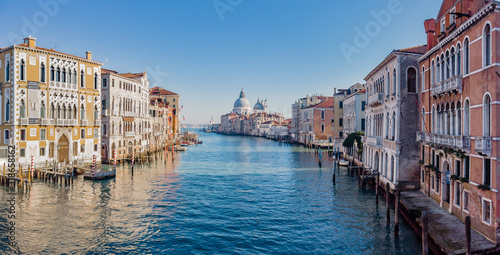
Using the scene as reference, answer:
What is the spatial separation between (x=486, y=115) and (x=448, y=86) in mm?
3053

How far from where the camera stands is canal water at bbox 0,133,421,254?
12.5m

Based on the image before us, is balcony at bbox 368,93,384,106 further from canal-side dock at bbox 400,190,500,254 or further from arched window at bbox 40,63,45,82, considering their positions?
arched window at bbox 40,63,45,82

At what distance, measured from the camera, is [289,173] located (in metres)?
31.1

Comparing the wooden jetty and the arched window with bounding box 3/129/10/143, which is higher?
the arched window with bounding box 3/129/10/143

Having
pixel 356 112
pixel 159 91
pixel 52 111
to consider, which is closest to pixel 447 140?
pixel 356 112

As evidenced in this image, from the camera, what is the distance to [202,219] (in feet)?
52.7

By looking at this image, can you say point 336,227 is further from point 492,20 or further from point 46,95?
point 46,95

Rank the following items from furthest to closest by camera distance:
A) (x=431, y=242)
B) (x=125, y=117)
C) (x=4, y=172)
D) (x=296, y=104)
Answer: (x=296, y=104) < (x=125, y=117) < (x=4, y=172) < (x=431, y=242)

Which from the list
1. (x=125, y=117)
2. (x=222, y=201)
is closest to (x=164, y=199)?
(x=222, y=201)

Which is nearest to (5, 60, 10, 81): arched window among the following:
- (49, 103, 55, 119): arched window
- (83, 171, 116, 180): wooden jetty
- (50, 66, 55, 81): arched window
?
(50, 66, 55, 81): arched window

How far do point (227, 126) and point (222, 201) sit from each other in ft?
505

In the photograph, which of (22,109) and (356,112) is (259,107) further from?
(22,109)

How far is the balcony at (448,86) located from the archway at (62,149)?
26680 millimetres

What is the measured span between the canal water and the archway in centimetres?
510
